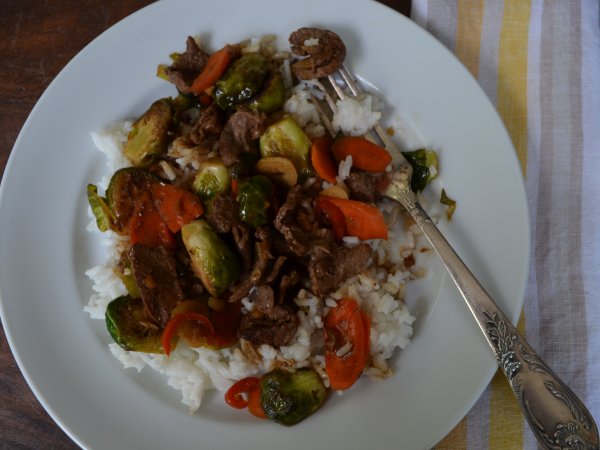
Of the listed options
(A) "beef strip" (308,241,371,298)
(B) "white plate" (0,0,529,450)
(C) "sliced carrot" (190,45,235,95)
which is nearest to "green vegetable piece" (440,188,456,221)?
(B) "white plate" (0,0,529,450)

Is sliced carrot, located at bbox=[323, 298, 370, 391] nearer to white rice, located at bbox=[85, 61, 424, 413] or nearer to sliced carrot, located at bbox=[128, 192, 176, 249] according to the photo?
white rice, located at bbox=[85, 61, 424, 413]

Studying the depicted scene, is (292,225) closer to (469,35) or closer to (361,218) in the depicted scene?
(361,218)

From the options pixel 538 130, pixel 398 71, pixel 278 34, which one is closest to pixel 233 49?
pixel 278 34

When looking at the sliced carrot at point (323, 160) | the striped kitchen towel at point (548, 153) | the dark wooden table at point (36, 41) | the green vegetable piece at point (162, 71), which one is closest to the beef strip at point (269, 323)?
the sliced carrot at point (323, 160)

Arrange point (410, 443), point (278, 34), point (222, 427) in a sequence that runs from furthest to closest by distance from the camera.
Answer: point (278, 34) < point (222, 427) < point (410, 443)

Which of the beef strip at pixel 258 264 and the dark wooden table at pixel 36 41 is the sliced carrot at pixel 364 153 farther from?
the dark wooden table at pixel 36 41

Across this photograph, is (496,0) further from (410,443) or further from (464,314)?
(410,443)
